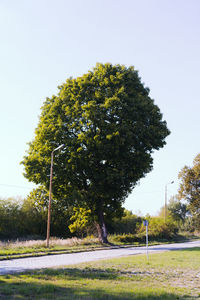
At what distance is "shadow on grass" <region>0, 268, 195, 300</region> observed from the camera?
7.40 m

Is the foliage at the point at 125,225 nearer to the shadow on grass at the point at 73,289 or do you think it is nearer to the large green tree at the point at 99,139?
the large green tree at the point at 99,139

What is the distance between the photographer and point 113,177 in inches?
1072

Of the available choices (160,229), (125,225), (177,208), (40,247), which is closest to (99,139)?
(40,247)

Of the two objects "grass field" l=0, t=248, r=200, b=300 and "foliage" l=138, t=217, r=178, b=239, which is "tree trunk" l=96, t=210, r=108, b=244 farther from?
"grass field" l=0, t=248, r=200, b=300

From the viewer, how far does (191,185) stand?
53.6 meters

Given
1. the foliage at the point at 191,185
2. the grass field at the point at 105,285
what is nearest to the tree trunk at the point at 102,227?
the grass field at the point at 105,285

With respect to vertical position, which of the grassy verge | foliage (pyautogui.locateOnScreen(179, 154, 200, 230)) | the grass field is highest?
foliage (pyautogui.locateOnScreen(179, 154, 200, 230))

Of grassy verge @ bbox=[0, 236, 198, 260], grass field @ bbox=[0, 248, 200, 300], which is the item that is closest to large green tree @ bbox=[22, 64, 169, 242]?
grassy verge @ bbox=[0, 236, 198, 260]

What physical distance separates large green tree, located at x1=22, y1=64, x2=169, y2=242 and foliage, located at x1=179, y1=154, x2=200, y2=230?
2561cm

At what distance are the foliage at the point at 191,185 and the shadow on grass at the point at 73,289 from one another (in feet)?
149

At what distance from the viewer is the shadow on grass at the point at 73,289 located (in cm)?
740

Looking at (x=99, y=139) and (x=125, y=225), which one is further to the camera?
(x=125, y=225)

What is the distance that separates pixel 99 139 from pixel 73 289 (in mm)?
19553

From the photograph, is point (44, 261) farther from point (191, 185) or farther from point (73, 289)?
point (191, 185)
